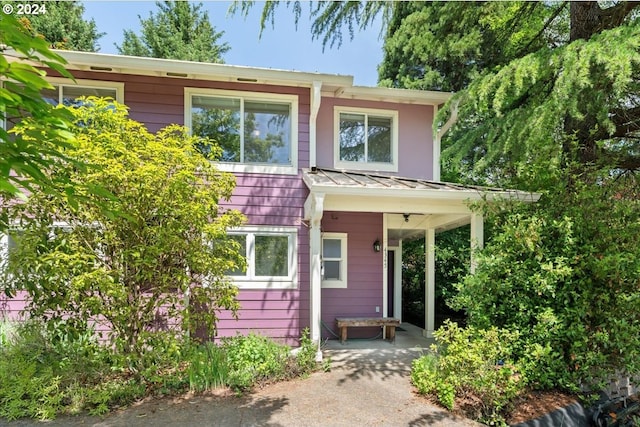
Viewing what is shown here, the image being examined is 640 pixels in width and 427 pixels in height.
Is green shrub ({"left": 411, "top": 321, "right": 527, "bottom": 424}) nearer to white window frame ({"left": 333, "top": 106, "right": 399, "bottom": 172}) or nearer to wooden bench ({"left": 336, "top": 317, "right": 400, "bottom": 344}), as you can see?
wooden bench ({"left": 336, "top": 317, "right": 400, "bottom": 344})

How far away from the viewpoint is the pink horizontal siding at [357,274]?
8.02 metres

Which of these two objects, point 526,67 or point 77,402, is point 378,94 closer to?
point 526,67

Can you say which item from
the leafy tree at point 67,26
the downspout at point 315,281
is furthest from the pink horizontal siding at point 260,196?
the leafy tree at point 67,26

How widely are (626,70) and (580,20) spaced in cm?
318

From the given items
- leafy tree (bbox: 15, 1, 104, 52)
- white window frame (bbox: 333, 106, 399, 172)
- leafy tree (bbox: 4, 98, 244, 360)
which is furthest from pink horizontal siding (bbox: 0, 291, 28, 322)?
leafy tree (bbox: 15, 1, 104, 52)

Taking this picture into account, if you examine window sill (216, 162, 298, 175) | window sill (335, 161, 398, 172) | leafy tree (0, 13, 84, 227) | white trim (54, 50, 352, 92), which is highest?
white trim (54, 50, 352, 92)

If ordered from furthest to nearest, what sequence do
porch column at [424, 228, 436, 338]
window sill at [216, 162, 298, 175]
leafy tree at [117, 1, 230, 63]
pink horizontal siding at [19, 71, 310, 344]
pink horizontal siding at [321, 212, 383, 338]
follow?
leafy tree at [117, 1, 230, 63] < porch column at [424, 228, 436, 338] < pink horizontal siding at [321, 212, 383, 338] < window sill at [216, 162, 298, 175] < pink horizontal siding at [19, 71, 310, 344]

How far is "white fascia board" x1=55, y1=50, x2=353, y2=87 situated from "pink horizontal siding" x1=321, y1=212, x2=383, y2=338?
9.51 feet

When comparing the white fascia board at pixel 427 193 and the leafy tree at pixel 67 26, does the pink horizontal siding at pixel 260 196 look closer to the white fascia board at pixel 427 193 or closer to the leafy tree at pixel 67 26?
the white fascia board at pixel 427 193

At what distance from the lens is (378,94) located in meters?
7.96

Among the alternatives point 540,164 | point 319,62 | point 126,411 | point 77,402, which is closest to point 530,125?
point 540,164

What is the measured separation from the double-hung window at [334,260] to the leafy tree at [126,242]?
10.3 feet

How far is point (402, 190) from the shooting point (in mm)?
6078

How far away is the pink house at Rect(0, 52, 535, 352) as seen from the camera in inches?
251
